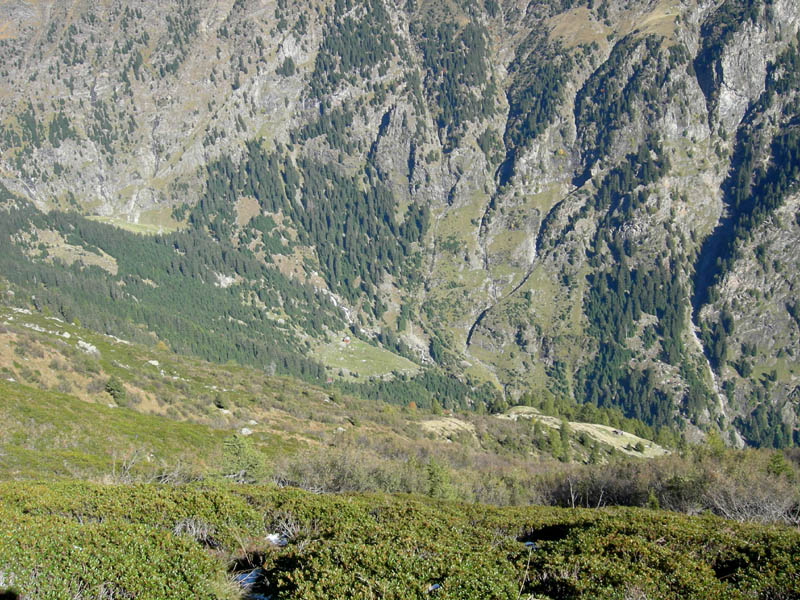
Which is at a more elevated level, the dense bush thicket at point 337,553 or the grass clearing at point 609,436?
the dense bush thicket at point 337,553

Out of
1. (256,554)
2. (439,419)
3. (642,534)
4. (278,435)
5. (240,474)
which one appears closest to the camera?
(256,554)

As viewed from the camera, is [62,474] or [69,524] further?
[62,474]

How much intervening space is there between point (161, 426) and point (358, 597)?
221 ft

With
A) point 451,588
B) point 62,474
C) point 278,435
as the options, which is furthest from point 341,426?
point 451,588

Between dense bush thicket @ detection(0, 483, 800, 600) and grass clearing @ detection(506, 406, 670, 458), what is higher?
dense bush thicket @ detection(0, 483, 800, 600)

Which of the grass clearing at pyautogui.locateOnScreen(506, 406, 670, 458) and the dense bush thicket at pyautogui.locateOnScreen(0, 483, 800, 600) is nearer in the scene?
the dense bush thicket at pyautogui.locateOnScreen(0, 483, 800, 600)

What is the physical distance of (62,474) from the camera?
46406 millimetres

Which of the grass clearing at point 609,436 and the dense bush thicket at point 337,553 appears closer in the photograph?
the dense bush thicket at point 337,553

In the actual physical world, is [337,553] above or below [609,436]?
above

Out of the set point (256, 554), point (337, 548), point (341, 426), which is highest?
point (337, 548)

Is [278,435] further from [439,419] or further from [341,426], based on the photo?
[439,419]

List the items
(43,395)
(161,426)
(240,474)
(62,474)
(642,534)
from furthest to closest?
(161,426) → (43,395) → (240,474) → (62,474) → (642,534)

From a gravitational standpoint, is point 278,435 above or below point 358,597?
below

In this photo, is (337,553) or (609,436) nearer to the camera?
(337,553)
